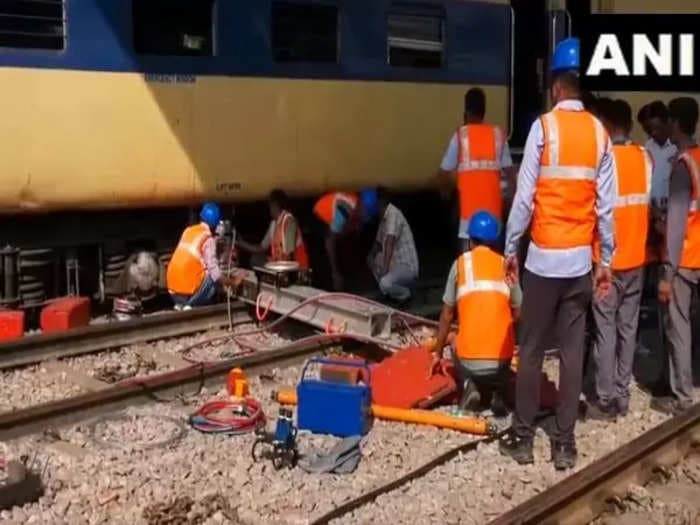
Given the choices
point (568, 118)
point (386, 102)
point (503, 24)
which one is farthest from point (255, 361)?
point (503, 24)

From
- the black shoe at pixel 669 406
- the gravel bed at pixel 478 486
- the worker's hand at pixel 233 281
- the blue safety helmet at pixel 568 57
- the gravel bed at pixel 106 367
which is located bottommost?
the gravel bed at pixel 478 486

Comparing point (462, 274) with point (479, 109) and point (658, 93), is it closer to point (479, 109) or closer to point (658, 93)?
point (479, 109)

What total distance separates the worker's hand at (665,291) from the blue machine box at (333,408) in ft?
6.89

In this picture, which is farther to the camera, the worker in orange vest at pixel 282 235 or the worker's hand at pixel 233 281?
the worker in orange vest at pixel 282 235

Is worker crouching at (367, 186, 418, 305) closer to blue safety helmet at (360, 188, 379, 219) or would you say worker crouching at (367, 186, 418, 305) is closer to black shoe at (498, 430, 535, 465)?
blue safety helmet at (360, 188, 379, 219)

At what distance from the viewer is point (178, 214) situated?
11.4 meters

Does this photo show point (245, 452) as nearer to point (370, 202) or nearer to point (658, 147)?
point (658, 147)

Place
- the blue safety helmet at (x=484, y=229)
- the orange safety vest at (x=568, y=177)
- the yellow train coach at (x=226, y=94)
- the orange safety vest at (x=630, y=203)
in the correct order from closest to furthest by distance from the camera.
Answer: the orange safety vest at (x=568, y=177)
the blue safety helmet at (x=484, y=229)
the orange safety vest at (x=630, y=203)
the yellow train coach at (x=226, y=94)

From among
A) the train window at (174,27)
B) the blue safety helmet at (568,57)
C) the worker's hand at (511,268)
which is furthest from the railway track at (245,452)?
the train window at (174,27)

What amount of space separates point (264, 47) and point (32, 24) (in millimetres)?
2398

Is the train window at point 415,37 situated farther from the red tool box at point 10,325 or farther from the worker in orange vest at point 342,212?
the red tool box at point 10,325

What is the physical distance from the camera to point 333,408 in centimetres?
719

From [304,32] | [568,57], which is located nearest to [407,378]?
[568,57]

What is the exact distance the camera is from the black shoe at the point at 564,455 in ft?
22.1
